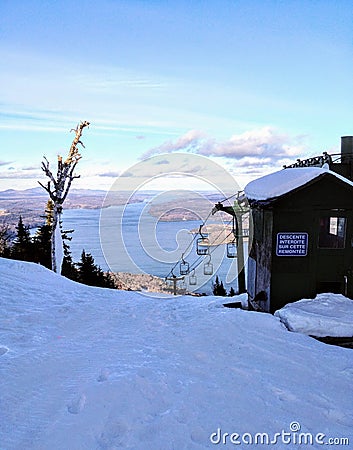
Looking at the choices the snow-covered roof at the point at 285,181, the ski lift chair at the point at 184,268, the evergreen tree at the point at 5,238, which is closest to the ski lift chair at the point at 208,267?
the ski lift chair at the point at 184,268

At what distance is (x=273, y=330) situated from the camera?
6863 millimetres

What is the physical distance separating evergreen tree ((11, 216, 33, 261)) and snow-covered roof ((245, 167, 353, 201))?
20.6 metres

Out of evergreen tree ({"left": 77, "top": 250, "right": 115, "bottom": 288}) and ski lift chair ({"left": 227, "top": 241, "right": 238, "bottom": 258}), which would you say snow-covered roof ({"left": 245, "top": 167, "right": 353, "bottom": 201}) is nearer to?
ski lift chair ({"left": 227, "top": 241, "right": 238, "bottom": 258})

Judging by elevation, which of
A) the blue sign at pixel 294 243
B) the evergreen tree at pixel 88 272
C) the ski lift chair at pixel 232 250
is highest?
the blue sign at pixel 294 243

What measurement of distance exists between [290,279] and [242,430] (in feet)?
15.0

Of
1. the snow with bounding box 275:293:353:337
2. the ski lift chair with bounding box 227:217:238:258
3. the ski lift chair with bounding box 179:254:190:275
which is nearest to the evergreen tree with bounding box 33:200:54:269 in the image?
the ski lift chair with bounding box 179:254:190:275

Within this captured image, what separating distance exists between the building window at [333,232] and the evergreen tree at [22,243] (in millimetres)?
21584

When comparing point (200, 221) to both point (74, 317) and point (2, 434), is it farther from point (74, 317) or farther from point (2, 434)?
point (2, 434)

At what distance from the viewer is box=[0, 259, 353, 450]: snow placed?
11.9 ft

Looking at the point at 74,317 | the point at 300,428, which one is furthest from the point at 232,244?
the point at 300,428

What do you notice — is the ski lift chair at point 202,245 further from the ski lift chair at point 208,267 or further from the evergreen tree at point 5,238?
the evergreen tree at point 5,238

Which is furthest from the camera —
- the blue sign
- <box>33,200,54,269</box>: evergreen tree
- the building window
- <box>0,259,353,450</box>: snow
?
<box>33,200,54,269</box>: evergreen tree

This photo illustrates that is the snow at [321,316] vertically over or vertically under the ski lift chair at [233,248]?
under

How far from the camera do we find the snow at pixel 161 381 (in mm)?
3639
